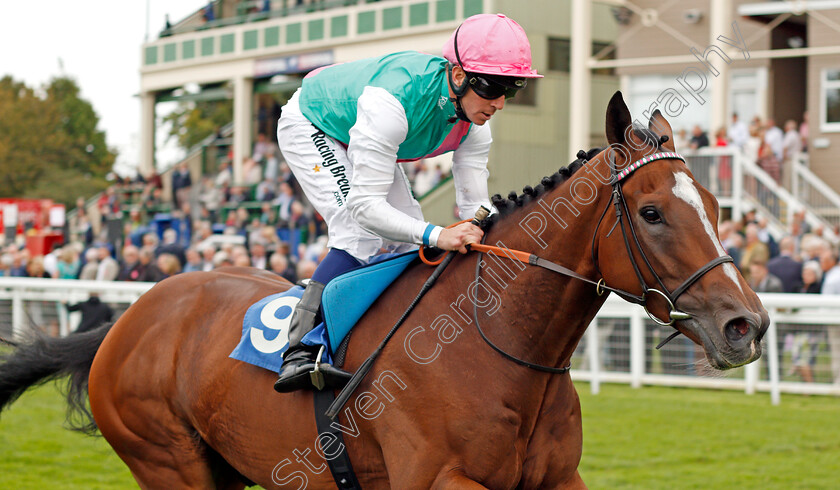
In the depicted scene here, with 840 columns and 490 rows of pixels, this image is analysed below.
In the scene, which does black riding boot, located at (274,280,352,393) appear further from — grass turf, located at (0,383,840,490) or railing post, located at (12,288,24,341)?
railing post, located at (12,288,24,341)

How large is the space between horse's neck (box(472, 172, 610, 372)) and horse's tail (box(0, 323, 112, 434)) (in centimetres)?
212

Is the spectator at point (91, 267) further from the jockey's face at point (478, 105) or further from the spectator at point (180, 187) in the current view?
the jockey's face at point (478, 105)

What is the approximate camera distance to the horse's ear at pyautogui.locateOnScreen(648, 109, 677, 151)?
9.23ft

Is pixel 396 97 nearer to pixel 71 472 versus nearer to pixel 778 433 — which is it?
pixel 71 472

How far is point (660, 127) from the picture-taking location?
9.41ft

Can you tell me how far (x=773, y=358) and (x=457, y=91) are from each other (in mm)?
6212

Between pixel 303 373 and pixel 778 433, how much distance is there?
4.92 m

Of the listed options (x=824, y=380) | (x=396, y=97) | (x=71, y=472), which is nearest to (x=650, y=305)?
(x=396, y=97)

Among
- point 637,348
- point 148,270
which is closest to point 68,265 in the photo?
point 148,270

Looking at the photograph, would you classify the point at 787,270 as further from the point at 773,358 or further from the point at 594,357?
the point at 594,357

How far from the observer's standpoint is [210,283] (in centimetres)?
388

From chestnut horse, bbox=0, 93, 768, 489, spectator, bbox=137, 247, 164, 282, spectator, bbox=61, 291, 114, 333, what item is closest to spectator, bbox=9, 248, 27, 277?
spectator, bbox=137, 247, 164, 282

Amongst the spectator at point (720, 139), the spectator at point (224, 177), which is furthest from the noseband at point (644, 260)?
the spectator at point (224, 177)

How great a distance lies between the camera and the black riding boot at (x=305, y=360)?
310 cm
